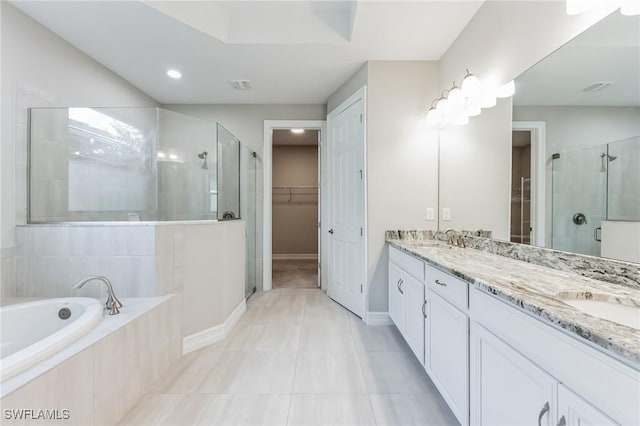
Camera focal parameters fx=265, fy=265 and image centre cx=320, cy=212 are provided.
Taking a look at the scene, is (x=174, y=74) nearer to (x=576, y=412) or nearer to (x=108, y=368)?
(x=108, y=368)

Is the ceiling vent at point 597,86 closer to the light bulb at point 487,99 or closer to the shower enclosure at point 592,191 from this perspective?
the shower enclosure at point 592,191

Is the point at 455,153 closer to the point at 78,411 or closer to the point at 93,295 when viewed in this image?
the point at 78,411

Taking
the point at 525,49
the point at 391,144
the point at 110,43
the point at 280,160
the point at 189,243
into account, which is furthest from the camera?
the point at 280,160

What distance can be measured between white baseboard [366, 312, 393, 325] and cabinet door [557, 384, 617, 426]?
1943 mm

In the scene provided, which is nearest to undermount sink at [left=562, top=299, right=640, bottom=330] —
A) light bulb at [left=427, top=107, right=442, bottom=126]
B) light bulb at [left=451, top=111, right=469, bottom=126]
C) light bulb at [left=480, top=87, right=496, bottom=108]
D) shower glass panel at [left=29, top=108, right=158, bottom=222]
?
light bulb at [left=480, top=87, right=496, bottom=108]

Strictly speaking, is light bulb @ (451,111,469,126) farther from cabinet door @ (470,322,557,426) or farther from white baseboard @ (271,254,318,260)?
white baseboard @ (271,254,318,260)

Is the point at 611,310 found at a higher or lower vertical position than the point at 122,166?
lower

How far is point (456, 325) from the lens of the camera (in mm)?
1332

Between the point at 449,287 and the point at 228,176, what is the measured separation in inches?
92.7

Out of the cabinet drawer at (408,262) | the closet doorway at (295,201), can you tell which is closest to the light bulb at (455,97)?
the cabinet drawer at (408,262)

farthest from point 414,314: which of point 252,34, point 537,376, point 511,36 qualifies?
point 252,34

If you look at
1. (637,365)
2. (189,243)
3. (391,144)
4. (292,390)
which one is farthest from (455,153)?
(189,243)

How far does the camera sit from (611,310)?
931 millimetres

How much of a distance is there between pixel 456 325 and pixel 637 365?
2.60 feet
